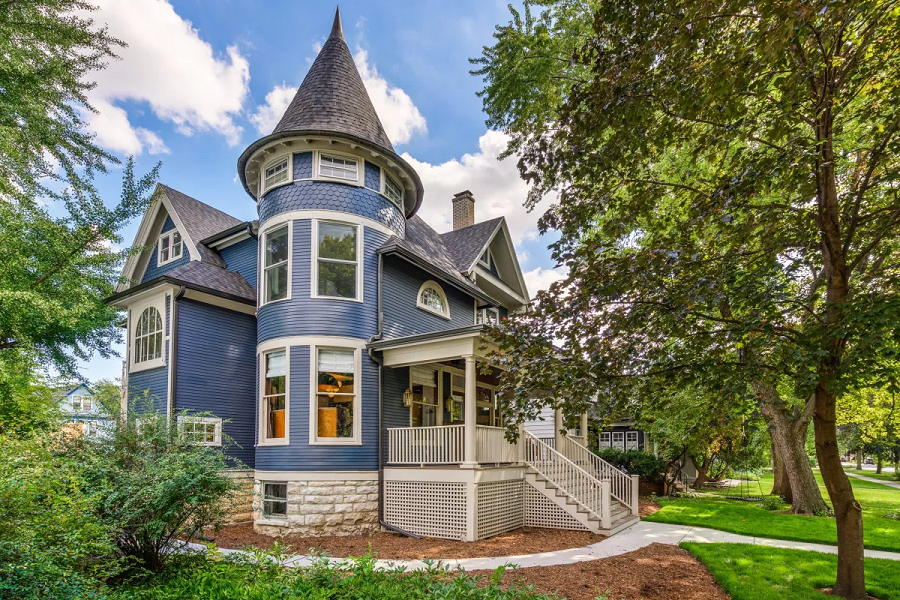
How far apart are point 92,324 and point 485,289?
12369mm

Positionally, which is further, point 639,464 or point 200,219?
point 639,464

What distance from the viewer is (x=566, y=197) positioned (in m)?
6.34

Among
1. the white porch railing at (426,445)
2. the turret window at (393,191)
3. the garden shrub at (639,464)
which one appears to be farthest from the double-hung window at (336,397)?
the garden shrub at (639,464)

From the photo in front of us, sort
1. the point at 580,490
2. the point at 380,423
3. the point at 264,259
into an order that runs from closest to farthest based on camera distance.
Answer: the point at 380,423, the point at 580,490, the point at 264,259

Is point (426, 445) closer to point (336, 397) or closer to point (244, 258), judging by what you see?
point (336, 397)

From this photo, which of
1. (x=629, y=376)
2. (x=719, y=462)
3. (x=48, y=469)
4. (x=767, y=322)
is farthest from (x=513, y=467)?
(x=719, y=462)

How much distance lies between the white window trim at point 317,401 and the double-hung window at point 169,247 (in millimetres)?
6401

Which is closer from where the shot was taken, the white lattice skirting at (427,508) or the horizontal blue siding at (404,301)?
the white lattice skirting at (427,508)

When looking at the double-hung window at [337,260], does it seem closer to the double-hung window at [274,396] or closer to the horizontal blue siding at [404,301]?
the horizontal blue siding at [404,301]

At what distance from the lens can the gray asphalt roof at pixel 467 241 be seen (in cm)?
1651

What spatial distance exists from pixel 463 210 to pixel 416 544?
542 inches

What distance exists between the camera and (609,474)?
42.9 ft

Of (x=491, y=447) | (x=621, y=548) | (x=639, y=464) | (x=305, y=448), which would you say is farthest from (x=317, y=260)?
(x=639, y=464)

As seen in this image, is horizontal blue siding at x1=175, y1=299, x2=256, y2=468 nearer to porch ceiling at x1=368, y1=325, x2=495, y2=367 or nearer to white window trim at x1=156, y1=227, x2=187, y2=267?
white window trim at x1=156, y1=227, x2=187, y2=267
